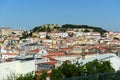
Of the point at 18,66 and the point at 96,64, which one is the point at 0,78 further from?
the point at 96,64

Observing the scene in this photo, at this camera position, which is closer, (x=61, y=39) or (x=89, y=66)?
(x=89, y=66)

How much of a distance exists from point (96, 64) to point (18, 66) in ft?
48.1

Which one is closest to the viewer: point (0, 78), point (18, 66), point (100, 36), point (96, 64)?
point (96, 64)

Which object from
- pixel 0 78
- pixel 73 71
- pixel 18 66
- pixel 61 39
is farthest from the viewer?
pixel 61 39

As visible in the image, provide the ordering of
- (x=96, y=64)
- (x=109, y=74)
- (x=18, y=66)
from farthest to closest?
1. (x=18, y=66)
2. (x=96, y=64)
3. (x=109, y=74)

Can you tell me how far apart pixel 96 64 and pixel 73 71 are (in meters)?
3.04

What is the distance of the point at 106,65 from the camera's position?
3431 cm

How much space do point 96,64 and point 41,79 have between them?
7191 mm

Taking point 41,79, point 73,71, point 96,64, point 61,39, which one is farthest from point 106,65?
point 61,39

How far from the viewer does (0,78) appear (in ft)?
143

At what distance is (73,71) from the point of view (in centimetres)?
3173

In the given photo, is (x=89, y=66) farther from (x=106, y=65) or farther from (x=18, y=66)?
(x=18, y=66)

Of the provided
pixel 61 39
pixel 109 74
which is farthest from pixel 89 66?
pixel 61 39

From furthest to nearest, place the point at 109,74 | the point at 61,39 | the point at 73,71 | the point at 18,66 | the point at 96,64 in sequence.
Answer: the point at 61,39 < the point at 18,66 < the point at 96,64 < the point at 73,71 < the point at 109,74
